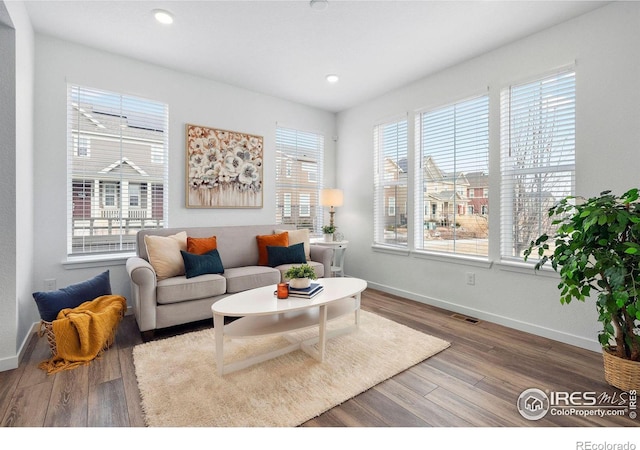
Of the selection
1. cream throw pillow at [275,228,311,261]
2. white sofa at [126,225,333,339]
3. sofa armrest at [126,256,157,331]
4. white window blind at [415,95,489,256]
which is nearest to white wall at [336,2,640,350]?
white window blind at [415,95,489,256]

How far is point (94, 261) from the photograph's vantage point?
3031 mm

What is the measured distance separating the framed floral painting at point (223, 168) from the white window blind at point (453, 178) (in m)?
2.09

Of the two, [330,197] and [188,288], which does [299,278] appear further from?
[330,197]

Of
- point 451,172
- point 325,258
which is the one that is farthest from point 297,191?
point 451,172

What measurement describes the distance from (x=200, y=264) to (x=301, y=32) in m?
2.31

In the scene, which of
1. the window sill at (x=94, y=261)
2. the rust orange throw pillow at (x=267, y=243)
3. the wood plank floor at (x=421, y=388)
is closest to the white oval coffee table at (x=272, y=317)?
the wood plank floor at (x=421, y=388)

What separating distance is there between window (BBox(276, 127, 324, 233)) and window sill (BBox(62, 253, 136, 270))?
6.36 ft

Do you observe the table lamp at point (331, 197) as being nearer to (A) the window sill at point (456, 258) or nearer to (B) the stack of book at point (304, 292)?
(A) the window sill at point (456, 258)

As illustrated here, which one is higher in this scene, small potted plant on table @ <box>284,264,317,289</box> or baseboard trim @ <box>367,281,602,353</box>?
small potted plant on table @ <box>284,264,317,289</box>

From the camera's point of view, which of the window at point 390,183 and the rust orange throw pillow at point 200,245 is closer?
the rust orange throw pillow at point 200,245

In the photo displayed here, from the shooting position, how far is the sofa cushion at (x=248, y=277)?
3.00m

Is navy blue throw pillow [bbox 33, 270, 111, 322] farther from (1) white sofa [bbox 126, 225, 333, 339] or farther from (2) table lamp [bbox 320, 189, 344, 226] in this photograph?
(2) table lamp [bbox 320, 189, 344, 226]

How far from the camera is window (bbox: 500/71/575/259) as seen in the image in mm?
2586
